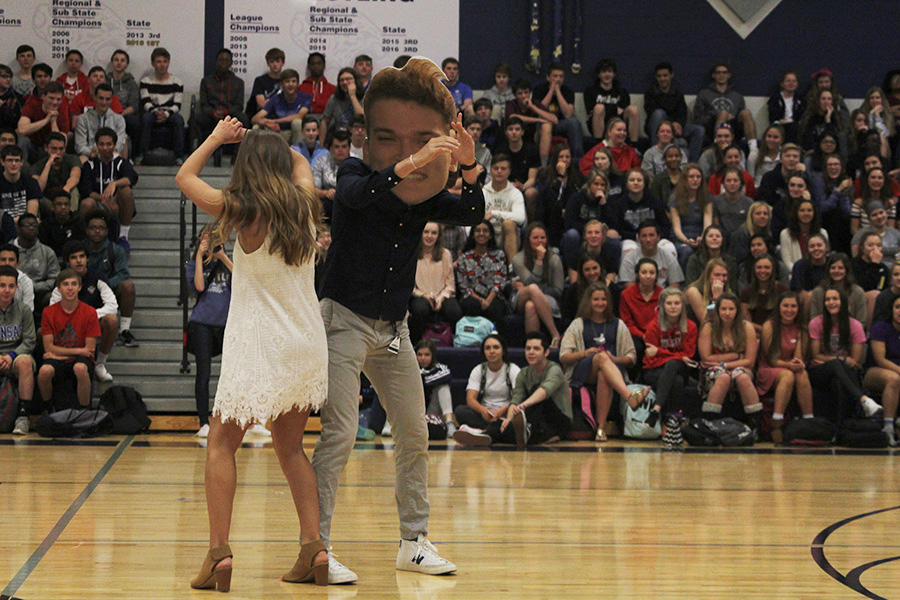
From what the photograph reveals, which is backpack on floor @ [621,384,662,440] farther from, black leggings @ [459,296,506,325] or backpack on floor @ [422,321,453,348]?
backpack on floor @ [422,321,453,348]

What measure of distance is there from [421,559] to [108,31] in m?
9.98

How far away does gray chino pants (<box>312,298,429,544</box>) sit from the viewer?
407 centimetres

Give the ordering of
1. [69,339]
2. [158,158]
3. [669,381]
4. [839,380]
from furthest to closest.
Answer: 1. [158,158]
2. [839,380]
3. [669,381]
4. [69,339]

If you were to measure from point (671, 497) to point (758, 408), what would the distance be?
2.76m

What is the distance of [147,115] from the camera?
11641mm

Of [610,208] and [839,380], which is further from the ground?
[610,208]

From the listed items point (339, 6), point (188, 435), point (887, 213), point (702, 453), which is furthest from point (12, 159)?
point (887, 213)

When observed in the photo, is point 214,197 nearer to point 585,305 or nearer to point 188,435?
point 188,435

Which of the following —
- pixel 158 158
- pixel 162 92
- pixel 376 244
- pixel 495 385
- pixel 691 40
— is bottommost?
pixel 495 385

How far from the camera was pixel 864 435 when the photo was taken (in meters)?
8.31

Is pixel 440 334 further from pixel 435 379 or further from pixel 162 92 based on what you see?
pixel 162 92

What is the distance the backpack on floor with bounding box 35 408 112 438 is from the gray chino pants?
435 centimetres

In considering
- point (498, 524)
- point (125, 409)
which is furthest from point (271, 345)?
point (125, 409)

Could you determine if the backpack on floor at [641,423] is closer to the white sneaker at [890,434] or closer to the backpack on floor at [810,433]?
the backpack on floor at [810,433]
